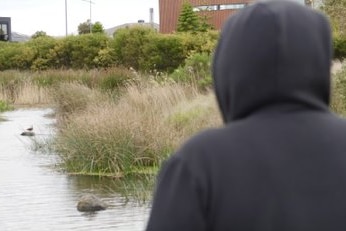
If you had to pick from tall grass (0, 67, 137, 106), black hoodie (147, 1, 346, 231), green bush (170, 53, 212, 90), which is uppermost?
black hoodie (147, 1, 346, 231)

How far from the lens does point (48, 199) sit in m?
12.2

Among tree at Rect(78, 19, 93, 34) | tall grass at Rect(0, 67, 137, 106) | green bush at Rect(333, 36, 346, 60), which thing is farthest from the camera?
tree at Rect(78, 19, 93, 34)

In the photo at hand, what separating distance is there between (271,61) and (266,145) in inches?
7.5

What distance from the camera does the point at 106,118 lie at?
1488cm

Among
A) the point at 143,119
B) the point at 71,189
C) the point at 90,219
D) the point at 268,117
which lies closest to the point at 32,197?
the point at 71,189

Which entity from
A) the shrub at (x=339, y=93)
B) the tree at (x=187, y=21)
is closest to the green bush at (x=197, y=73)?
the shrub at (x=339, y=93)

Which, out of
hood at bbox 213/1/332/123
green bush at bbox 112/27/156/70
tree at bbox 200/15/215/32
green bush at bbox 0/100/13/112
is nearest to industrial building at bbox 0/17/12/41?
tree at bbox 200/15/215/32

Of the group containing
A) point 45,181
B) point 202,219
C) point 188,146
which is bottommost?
point 45,181

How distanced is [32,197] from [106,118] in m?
2.82

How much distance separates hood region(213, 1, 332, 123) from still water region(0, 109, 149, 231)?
7.55 meters

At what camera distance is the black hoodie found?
81.9 inches

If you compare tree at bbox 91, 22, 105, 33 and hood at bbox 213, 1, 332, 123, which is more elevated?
hood at bbox 213, 1, 332, 123

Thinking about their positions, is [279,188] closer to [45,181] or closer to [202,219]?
[202,219]

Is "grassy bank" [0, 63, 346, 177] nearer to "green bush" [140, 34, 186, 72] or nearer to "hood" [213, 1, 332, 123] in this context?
"hood" [213, 1, 332, 123]
